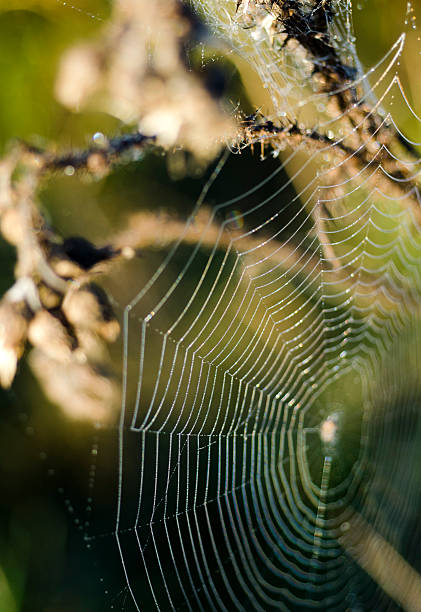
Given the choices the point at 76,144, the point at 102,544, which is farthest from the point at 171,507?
the point at 76,144

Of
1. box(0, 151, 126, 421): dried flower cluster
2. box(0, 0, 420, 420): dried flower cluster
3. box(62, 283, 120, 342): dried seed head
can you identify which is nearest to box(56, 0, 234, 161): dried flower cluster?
box(0, 0, 420, 420): dried flower cluster

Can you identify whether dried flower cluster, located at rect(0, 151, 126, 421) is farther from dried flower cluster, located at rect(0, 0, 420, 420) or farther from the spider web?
the spider web

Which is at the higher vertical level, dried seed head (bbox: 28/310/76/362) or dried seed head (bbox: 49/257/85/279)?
dried seed head (bbox: 49/257/85/279)

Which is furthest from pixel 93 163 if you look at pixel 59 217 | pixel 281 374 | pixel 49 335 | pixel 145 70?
pixel 281 374

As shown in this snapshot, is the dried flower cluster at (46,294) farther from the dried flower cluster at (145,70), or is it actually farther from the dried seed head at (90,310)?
the dried flower cluster at (145,70)

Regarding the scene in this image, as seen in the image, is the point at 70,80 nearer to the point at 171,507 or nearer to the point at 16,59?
the point at 16,59

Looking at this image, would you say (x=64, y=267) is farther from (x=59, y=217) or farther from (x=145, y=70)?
(x=59, y=217)
